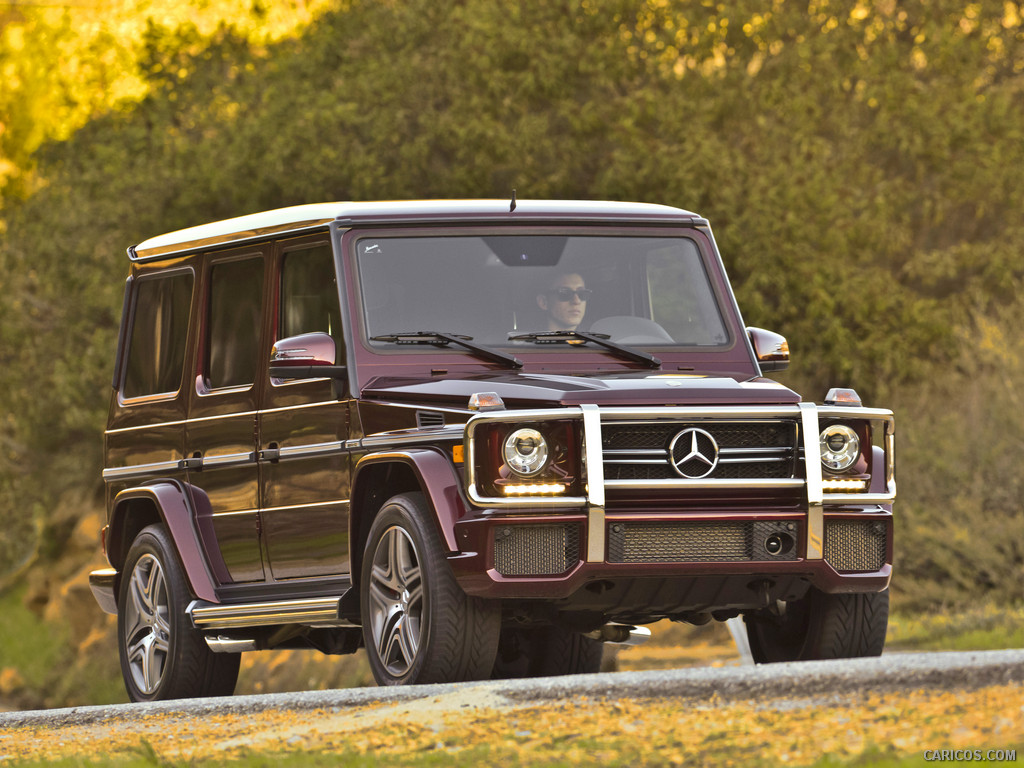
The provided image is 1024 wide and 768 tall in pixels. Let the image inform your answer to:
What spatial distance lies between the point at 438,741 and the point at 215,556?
3.72 metres

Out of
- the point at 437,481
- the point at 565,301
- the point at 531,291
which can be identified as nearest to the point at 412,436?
the point at 437,481

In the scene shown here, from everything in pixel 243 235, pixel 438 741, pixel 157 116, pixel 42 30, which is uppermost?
pixel 42 30

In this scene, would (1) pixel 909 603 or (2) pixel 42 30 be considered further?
(2) pixel 42 30

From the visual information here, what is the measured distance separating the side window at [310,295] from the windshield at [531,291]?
0.61 ft

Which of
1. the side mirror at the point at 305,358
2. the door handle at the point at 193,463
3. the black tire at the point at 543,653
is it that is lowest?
the black tire at the point at 543,653

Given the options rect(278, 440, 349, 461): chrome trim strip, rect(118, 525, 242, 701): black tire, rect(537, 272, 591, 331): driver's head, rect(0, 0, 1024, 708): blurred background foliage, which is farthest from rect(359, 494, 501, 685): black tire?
rect(0, 0, 1024, 708): blurred background foliage

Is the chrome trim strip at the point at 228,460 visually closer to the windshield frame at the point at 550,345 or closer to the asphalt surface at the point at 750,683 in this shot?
the windshield frame at the point at 550,345

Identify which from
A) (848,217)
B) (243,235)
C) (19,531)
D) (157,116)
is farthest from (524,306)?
(19,531)

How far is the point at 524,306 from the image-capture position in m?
9.26

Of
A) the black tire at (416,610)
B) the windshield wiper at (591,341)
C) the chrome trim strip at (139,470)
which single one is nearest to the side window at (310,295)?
the windshield wiper at (591,341)

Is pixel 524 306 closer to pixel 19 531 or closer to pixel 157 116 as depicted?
pixel 157 116

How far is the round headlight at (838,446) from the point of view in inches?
→ 325

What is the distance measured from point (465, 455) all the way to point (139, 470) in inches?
143

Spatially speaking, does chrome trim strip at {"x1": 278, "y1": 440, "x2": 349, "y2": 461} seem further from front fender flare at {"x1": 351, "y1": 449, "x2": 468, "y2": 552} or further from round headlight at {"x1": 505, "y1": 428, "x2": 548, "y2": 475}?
round headlight at {"x1": 505, "y1": 428, "x2": 548, "y2": 475}
